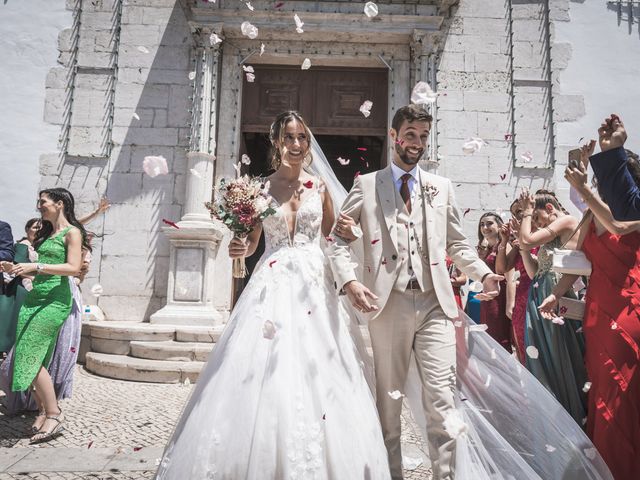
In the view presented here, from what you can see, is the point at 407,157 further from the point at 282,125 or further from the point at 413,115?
the point at 282,125

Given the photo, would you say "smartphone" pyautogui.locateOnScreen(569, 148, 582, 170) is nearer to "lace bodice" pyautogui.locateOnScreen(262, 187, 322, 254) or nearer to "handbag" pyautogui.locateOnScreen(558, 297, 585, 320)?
"handbag" pyautogui.locateOnScreen(558, 297, 585, 320)

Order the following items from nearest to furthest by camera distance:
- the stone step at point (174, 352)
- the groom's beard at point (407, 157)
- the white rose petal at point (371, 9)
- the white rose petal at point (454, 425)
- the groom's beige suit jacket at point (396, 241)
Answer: the white rose petal at point (454, 425)
the groom's beige suit jacket at point (396, 241)
the groom's beard at point (407, 157)
the stone step at point (174, 352)
the white rose petal at point (371, 9)

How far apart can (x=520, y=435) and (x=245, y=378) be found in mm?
1675

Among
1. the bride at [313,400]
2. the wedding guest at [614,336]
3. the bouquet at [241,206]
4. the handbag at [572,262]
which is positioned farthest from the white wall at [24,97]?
the wedding guest at [614,336]

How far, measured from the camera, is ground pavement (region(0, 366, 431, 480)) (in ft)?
10.5

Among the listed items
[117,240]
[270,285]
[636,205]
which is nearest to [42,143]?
[117,240]

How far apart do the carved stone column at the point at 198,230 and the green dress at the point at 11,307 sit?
2.25 meters

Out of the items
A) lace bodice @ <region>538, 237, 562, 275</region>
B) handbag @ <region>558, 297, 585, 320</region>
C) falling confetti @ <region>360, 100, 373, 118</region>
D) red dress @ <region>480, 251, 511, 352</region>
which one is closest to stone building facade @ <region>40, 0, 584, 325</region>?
falling confetti @ <region>360, 100, 373, 118</region>

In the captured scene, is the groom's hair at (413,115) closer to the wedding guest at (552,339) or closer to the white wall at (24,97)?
the wedding guest at (552,339)

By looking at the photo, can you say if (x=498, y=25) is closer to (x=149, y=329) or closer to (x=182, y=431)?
(x=149, y=329)

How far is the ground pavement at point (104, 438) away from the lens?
3188mm

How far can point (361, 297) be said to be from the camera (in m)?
2.54

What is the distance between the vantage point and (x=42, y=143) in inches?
323

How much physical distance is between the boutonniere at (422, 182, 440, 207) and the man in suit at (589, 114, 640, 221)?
0.88 m
